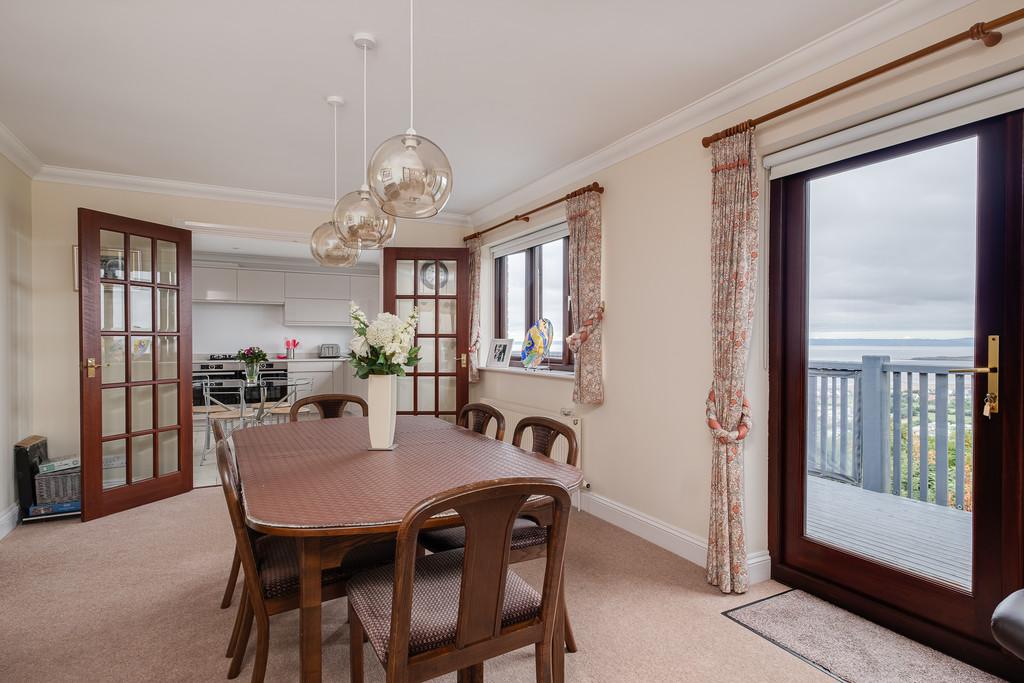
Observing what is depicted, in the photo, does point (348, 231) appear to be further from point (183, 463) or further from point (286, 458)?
point (183, 463)

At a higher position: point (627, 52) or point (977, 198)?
point (627, 52)

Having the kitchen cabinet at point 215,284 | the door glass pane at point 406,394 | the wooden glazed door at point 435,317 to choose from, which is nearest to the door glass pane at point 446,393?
the wooden glazed door at point 435,317

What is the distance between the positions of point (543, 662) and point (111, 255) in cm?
413

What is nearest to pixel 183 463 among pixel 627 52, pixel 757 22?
pixel 627 52

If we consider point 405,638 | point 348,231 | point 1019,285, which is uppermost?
point 348,231

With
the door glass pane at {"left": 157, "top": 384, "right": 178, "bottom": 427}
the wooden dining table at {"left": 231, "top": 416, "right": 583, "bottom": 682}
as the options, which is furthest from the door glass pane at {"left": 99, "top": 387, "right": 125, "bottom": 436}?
the wooden dining table at {"left": 231, "top": 416, "right": 583, "bottom": 682}

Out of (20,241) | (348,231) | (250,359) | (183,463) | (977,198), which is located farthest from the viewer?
(250,359)

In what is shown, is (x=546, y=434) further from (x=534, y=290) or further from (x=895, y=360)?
(x=534, y=290)

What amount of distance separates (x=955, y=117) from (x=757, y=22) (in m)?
0.81

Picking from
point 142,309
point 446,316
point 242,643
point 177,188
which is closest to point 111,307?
point 142,309

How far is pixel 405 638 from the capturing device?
1.29 m

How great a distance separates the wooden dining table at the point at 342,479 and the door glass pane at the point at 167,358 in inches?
80.4

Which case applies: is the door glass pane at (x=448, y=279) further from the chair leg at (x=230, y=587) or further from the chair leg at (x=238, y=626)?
the chair leg at (x=238, y=626)

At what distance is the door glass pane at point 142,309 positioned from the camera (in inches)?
159
